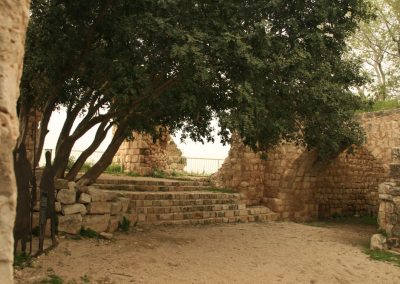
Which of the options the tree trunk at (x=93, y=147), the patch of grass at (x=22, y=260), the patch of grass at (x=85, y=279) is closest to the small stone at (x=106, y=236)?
the tree trunk at (x=93, y=147)

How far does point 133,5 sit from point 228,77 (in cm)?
Answer: 163

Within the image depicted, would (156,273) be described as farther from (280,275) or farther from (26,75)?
(26,75)

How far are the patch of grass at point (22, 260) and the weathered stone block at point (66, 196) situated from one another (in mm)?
1899

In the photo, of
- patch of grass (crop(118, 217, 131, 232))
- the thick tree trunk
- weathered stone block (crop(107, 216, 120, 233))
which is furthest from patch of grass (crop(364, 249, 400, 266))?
the thick tree trunk

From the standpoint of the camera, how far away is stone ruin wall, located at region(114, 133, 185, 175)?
17.2 m

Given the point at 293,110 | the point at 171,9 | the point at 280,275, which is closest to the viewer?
the point at 171,9

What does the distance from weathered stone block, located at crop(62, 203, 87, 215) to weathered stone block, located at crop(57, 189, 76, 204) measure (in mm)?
83

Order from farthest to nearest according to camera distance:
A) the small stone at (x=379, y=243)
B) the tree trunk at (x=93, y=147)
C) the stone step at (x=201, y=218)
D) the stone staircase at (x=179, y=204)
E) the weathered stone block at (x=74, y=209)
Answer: the stone staircase at (x=179, y=204), the stone step at (x=201, y=218), the small stone at (x=379, y=243), the tree trunk at (x=93, y=147), the weathered stone block at (x=74, y=209)

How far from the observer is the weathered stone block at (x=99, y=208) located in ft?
26.1

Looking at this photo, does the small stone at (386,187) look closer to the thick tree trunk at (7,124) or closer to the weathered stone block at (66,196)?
the weathered stone block at (66,196)

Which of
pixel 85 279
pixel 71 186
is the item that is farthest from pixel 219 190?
pixel 85 279

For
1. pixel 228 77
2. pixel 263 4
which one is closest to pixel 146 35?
pixel 228 77

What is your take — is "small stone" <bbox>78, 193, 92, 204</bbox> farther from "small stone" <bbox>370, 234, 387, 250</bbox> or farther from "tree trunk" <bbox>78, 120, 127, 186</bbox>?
"small stone" <bbox>370, 234, 387, 250</bbox>

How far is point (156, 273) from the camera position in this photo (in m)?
6.01
